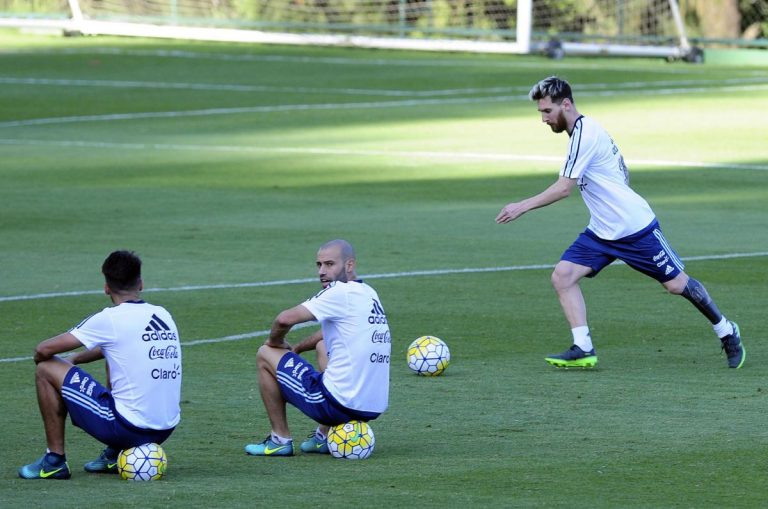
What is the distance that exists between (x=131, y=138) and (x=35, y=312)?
15282 millimetres

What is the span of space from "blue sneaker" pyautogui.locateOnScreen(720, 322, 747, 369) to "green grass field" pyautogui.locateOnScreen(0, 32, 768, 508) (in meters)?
0.18

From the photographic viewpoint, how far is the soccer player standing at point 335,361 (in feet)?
28.6

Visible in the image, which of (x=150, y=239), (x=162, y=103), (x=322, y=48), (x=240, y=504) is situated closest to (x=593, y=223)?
(x=240, y=504)

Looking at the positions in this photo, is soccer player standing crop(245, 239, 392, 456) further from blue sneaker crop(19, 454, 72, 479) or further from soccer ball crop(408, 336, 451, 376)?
soccer ball crop(408, 336, 451, 376)

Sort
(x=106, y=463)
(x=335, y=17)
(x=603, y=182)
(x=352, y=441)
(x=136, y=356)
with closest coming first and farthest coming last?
1. (x=136, y=356)
2. (x=106, y=463)
3. (x=352, y=441)
4. (x=603, y=182)
5. (x=335, y=17)

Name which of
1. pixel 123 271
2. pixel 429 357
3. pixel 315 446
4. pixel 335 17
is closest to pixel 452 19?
pixel 335 17

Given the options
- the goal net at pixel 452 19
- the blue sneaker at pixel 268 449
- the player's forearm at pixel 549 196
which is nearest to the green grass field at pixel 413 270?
the blue sneaker at pixel 268 449

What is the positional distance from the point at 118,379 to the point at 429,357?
3.14 meters

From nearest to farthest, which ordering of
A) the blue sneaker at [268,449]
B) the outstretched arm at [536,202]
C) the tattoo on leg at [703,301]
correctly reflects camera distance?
the blue sneaker at [268,449]
the outstretched arm at [536,202]
the tattoo on leg at [703,301]

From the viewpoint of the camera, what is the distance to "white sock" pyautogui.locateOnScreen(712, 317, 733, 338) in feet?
36.9

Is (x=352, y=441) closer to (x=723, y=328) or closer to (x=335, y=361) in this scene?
(x=335, y=361)

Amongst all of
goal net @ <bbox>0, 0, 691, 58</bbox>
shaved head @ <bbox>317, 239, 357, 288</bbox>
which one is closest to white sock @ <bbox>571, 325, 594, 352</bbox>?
shaved head @ <bbox>317, 239, 357, 288</bbox>

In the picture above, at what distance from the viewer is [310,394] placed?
8.80 m

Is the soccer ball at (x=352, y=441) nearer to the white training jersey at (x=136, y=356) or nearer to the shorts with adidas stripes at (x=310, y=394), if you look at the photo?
the shorts with adidas stripes at (x=310, y=394)
